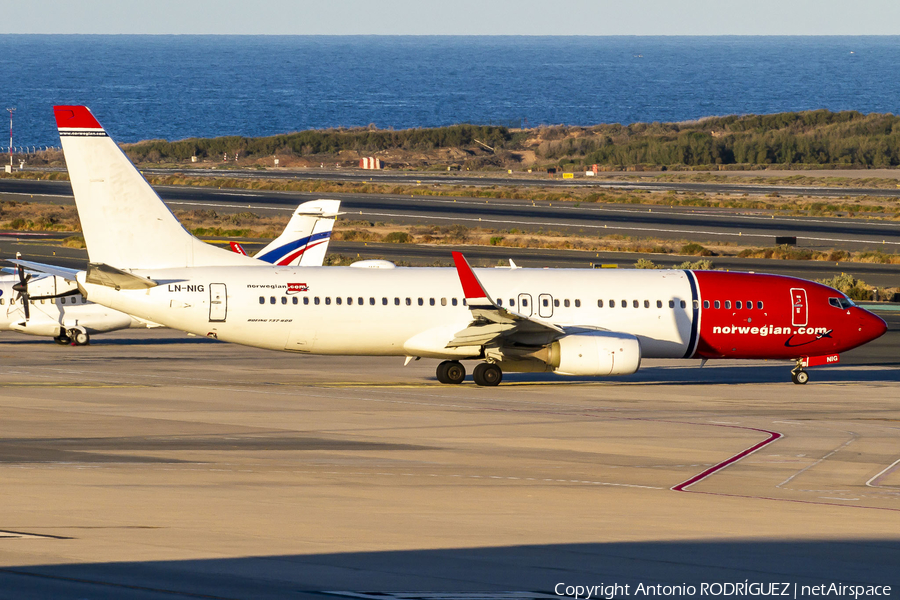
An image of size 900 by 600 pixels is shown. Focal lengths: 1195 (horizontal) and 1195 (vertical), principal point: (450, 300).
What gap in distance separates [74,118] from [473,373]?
13278 millimetres

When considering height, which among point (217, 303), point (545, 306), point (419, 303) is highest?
point (217, 303)

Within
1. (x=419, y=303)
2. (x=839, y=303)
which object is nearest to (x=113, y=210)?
(x=419, y=303)

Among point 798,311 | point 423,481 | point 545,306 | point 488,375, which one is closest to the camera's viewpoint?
point 423,481

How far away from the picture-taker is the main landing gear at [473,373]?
34.7 meters

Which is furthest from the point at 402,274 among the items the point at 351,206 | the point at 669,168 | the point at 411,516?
the point at 669,168

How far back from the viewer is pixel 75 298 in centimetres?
4247

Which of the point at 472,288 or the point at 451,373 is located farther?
the point at 451,373

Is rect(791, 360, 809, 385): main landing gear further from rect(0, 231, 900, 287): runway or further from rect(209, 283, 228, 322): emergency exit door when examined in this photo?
rect(0, 231, 900, 287): runway

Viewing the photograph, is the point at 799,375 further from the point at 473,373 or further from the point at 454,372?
the point at 454,372

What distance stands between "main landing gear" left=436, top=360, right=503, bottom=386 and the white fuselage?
572 mm

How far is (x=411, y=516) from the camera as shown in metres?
18.4

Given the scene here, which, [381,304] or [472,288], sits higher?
[472,288]

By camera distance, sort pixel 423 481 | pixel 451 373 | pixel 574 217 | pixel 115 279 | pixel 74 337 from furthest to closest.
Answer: pixel 574 217, pixel 74 337, pixel 451 373, pixel 115 279, pixel 423 481

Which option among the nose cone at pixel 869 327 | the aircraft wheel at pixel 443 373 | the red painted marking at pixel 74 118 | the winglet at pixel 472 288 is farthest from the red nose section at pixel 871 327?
the red painted marking at pixel 74 118
